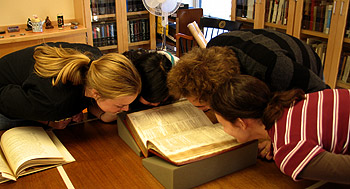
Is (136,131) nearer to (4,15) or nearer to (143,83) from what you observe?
(143,83)

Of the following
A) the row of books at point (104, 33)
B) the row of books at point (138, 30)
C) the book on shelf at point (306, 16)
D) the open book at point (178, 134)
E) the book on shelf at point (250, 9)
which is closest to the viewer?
the open book at point (178, 134)

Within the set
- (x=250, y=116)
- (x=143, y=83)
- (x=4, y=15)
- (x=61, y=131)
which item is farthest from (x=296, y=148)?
(x=4, y=15)

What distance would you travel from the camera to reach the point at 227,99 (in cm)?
110

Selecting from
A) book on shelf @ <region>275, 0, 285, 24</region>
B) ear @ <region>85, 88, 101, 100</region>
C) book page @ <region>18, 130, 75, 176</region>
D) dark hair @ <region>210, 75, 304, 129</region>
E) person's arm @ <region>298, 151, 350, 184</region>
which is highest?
book on shelf @ <region>275, 0, 285, 24</region>

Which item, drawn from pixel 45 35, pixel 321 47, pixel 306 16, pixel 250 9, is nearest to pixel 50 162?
pixel 45 35

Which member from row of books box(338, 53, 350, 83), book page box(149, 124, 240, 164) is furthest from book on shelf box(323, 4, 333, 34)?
book page box(149, 124, 240, 164)

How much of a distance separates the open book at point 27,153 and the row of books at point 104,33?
2919 mm

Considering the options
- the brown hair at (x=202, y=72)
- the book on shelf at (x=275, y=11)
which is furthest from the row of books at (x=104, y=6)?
the brown hair at (x=202, y=72)

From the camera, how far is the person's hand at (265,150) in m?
1.33

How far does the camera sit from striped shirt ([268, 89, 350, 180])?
989 millimetres

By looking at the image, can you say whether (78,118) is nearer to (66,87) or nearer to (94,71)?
(66,87)

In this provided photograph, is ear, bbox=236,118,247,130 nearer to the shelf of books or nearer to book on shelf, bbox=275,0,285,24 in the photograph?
book on shelf, bbox=275,0,285,24

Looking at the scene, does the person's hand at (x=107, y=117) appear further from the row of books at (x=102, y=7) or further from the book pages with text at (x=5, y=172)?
the row of books at (x=102, y=7)

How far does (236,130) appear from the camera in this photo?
1.18m
